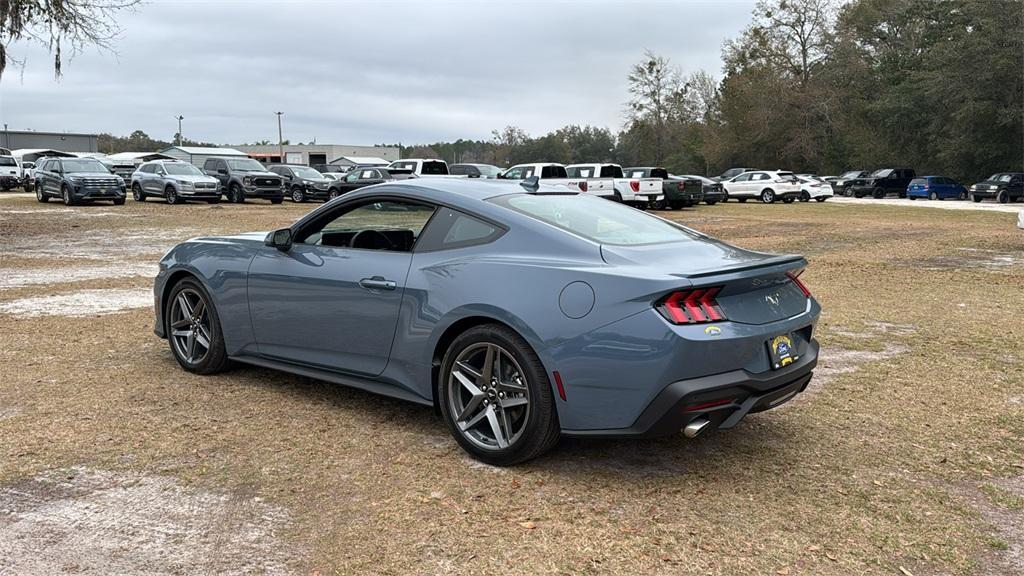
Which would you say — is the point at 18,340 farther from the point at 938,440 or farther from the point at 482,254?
the point at 938,440

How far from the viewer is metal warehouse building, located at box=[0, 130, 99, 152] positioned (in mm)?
88312

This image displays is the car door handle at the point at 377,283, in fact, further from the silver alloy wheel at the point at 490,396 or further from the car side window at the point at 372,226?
the silver alloy wheel at the point at 490,396

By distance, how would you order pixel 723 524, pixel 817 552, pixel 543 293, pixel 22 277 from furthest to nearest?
pixel 22 277, pixel 543 293, pixel 723 524, pixel 817 552

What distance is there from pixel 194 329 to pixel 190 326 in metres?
0.09

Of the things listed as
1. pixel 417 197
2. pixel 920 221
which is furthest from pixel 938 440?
pixel 920 221

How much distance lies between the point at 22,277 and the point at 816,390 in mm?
10534

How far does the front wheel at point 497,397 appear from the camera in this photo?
3906mm

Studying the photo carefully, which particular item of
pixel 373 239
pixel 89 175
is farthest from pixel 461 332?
pixel 89 175

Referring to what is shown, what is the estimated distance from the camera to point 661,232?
187 inches

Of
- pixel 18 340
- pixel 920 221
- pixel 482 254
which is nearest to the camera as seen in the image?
pixel 482 254

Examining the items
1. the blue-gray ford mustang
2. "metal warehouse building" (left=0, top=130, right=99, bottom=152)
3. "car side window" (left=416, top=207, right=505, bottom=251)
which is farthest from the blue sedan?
"metal warehouse building" (left=0, top=130, right=99, bottom=152)

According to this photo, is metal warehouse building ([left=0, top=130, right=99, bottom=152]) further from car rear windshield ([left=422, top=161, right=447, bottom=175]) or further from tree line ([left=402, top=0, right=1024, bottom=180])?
car rear windshield ([left=422, top=161, right=447, bottom=175])

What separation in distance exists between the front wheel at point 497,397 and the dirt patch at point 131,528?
1.07 meters

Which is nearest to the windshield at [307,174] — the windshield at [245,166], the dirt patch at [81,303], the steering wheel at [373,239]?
the windshield at [245,166]
